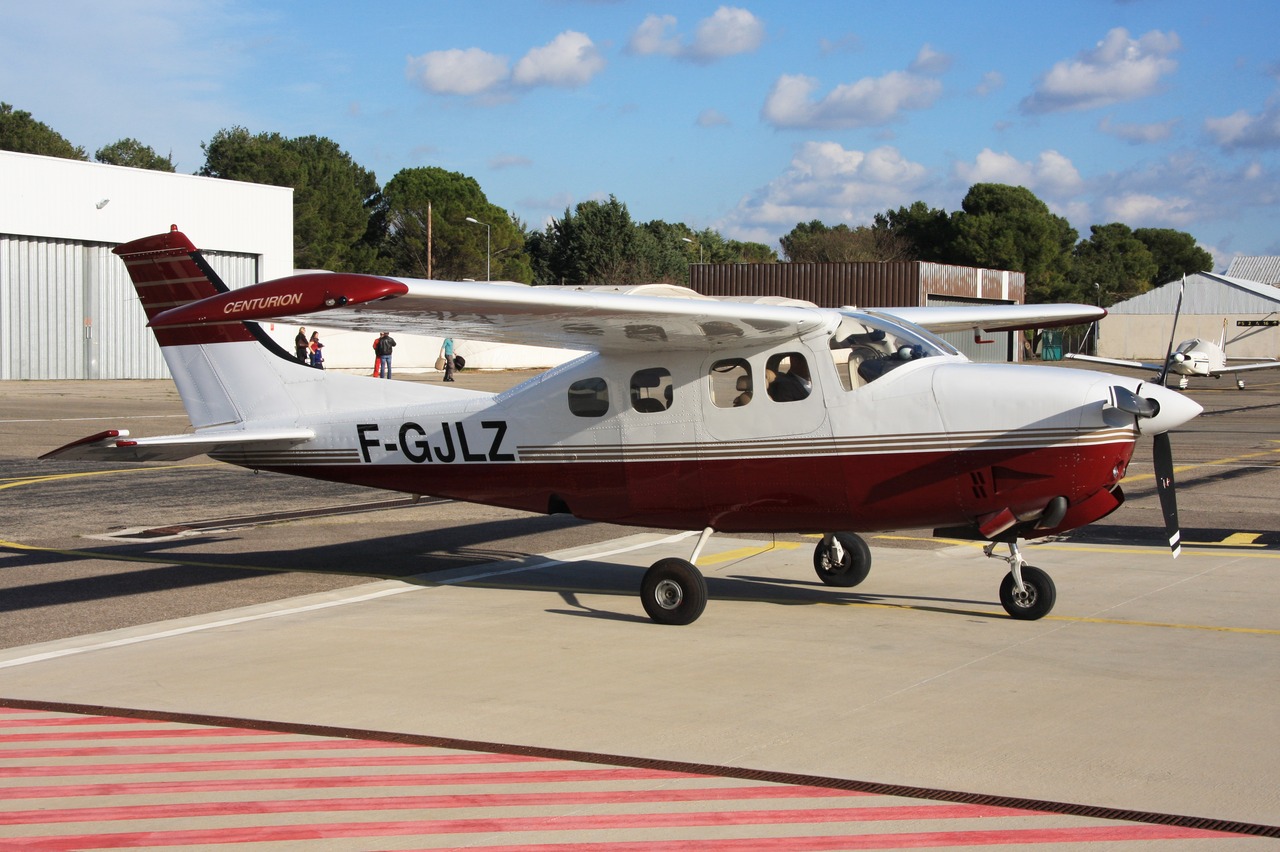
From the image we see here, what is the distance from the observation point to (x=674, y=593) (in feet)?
28.8

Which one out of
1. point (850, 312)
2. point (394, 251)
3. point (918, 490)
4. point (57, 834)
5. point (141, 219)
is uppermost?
point (394, 251)

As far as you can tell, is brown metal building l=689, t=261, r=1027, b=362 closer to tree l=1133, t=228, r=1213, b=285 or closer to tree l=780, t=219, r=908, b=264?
tree l=780, t=219, r=908, b=264

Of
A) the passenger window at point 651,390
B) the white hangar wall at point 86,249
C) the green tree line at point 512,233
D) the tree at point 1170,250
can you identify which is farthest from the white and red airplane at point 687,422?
the tree at point 1170,250

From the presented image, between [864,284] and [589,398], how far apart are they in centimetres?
5888

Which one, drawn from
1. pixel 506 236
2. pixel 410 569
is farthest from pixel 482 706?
pixel 506 236

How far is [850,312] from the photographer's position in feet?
29.1

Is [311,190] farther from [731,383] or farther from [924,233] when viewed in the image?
[731,383]

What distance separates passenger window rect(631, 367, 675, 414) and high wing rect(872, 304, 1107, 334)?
9.55 ft

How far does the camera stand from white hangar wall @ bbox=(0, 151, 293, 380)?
44469mm

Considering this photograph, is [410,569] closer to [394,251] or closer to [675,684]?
[675,684]

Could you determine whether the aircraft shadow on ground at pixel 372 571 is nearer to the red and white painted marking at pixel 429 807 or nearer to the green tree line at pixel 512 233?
the red and white painted marking at pixel 429 807

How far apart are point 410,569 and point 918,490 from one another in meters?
4.90

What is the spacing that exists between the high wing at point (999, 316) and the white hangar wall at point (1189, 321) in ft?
262

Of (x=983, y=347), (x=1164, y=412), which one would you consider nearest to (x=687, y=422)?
(x=1164, y=412)
